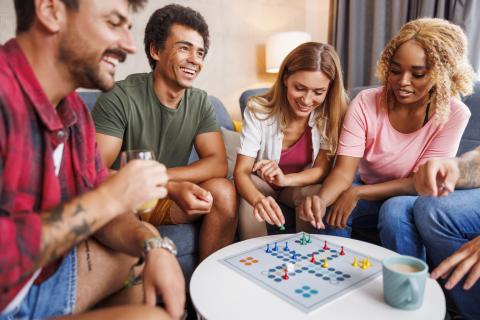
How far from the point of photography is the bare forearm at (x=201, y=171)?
1.58m

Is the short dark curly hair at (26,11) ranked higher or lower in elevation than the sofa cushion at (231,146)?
higher

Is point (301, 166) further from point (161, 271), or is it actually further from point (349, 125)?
point (161, 271)

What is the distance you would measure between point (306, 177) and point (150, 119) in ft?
2.29

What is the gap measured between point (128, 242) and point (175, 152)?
0.82 m

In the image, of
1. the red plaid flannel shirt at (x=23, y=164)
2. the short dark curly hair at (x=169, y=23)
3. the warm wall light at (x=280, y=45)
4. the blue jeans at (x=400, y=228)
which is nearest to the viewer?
the red plaid flannel shirt at (x=23, y=164)

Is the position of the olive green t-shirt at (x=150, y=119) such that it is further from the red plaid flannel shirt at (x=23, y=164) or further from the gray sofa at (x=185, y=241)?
the red plaid flannel shirt at (x=23, y=164)

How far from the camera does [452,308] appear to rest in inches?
58.1

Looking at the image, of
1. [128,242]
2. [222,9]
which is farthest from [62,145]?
[222,9]

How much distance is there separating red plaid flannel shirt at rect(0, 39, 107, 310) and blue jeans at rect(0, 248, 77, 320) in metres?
0.10

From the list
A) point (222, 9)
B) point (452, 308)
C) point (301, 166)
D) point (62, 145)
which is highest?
point (222, 9)

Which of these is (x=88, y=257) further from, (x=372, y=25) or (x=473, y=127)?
(x=372, y=25)

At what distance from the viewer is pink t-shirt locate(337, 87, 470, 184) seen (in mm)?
1571

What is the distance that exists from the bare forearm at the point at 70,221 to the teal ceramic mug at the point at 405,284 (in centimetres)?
59

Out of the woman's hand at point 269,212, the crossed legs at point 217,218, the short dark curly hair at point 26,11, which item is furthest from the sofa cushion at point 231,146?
the short dark curly hair at point 26,11
